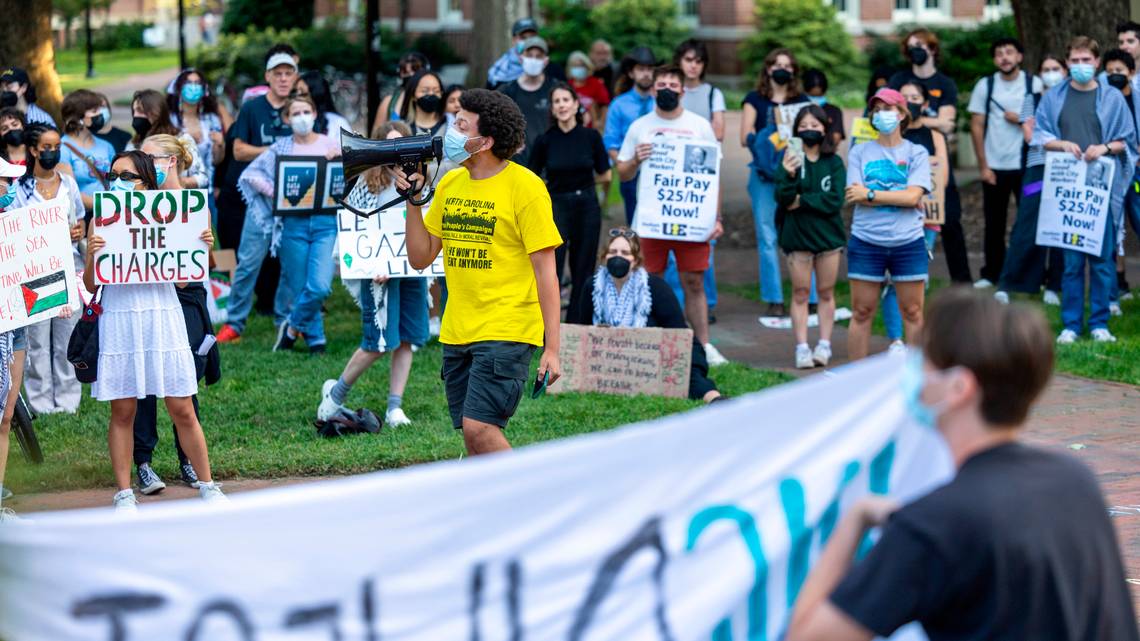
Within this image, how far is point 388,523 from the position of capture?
3.13m

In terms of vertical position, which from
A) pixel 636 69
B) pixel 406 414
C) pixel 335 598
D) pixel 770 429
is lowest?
pixel 406 414

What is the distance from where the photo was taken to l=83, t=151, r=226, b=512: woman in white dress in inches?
282

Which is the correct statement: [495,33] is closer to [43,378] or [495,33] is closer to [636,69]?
Answer: [636,69]

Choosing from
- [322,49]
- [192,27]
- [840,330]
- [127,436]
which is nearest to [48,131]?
[127,436]

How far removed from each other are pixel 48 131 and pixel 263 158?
8.03 ft

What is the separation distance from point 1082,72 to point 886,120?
208 centimetres

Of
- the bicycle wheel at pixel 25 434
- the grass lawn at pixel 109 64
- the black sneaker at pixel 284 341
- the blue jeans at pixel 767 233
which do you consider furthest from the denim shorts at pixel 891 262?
the grass lawn at pixel 109 64

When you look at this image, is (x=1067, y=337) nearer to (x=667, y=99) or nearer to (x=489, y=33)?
(x=667, y=99)

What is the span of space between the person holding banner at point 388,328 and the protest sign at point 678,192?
2017mm

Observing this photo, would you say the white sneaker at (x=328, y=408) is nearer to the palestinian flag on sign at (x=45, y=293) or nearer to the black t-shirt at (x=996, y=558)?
the palestinian flag on sign at (x=45, y=293)

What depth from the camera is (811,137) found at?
33.9 ft

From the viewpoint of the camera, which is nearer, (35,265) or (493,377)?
(493,377)

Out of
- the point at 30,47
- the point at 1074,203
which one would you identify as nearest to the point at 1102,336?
the point at 1074,203

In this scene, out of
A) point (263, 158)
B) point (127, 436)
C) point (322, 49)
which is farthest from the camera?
point (322, 49)
